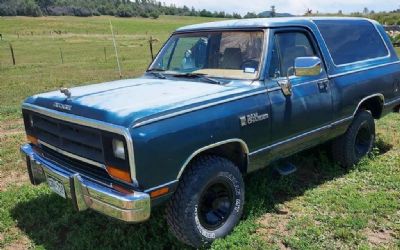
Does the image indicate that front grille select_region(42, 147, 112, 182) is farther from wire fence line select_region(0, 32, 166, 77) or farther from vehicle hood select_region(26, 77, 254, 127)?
wire fence line select_region(0, 32, 166, 77)

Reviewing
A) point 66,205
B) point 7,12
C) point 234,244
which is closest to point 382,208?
point 234,244

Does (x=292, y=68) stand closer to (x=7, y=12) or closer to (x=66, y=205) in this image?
(x=66, y=205)

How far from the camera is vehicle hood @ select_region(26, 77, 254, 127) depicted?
321cm

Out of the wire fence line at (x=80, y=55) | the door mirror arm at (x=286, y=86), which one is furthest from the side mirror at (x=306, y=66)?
the wire fence line at (x=80, y=55)

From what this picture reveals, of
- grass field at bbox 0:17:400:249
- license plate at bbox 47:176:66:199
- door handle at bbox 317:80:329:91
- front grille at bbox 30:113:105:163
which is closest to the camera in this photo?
front grille at bbox 30:113:105:163

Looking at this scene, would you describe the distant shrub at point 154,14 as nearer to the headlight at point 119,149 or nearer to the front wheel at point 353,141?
the front wheel at point 353,141

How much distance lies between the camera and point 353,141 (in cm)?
536

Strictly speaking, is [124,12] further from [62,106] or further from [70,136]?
[70,136]

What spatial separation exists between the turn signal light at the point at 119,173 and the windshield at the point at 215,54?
1.57 m

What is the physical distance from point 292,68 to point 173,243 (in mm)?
2037

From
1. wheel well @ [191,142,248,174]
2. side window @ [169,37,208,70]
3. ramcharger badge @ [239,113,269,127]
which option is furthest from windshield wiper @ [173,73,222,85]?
wheel well @ [191,142,248,174]

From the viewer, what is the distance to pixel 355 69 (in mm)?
5113

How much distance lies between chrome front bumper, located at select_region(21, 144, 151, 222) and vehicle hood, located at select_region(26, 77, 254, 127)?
0.49 metres

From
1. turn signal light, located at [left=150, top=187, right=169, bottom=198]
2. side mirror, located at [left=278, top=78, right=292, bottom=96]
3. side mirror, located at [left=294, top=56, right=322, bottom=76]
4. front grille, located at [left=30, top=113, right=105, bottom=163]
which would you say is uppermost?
side mirror, located at [left=294, top=56, right=322, bottom=76]
